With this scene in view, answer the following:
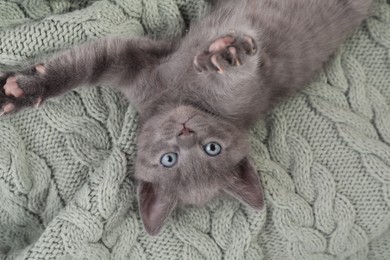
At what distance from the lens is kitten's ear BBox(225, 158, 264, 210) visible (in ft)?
4.60

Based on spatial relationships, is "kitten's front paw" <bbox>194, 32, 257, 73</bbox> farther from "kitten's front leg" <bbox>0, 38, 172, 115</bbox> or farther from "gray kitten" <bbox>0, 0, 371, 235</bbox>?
"kitten's front leg" <bbox>0, 38, 172, 115</bbox>

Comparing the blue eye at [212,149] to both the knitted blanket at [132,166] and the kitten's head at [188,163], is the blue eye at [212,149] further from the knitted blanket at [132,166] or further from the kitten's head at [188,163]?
the knitted blanket at [132,166]

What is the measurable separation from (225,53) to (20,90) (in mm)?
545

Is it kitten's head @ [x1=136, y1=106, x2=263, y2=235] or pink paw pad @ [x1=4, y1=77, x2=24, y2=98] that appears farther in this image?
kitten's head @ [x1=136, y1=106, x2=263, y2=235]

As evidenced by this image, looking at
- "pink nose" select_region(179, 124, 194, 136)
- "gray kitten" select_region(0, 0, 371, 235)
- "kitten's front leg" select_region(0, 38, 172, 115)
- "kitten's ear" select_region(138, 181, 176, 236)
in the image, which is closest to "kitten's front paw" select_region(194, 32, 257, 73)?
"gray kitten" select_region(0, 0, 371, 235)

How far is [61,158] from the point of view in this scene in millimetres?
1486

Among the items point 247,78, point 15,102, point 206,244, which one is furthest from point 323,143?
point 15,102

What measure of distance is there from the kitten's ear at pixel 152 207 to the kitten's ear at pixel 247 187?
193 millimetres

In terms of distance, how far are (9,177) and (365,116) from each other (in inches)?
45.1

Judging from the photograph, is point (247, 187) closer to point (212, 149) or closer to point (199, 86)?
point (212, 149)

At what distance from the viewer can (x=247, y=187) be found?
1.43 meters

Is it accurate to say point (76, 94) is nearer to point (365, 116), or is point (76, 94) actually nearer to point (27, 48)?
point (27, 48)

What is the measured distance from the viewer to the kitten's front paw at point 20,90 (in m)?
1.25

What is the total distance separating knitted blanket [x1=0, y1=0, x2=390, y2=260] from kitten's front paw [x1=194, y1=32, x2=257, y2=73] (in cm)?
38
